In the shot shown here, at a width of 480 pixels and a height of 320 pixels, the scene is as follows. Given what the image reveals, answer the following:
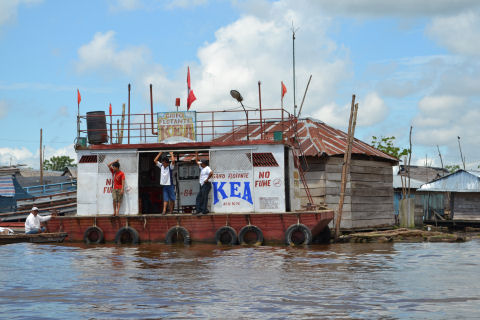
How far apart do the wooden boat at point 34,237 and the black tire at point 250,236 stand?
5754 mm

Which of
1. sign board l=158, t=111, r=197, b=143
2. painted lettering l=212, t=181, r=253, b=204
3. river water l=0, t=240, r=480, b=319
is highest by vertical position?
sign board l=158, t=111, r=197, b=143

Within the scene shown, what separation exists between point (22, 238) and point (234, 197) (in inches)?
267

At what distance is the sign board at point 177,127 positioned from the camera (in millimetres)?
19125

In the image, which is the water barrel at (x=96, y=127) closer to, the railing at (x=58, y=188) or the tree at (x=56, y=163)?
the railing at (x=58, y=188)

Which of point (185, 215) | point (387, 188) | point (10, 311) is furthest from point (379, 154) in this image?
point (10, 311)

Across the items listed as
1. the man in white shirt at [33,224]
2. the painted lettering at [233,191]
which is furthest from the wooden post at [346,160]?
the man in white shirt at [33,224]

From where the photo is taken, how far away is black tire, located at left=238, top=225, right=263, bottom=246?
706 inches

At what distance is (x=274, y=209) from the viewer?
1833 cm

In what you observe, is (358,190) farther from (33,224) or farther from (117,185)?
(33,224)

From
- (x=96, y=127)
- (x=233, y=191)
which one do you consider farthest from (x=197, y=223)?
(x=96, y=127)

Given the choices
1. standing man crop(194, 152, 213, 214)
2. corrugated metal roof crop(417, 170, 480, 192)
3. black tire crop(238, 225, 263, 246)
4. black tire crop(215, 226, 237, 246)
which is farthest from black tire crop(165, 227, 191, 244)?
corrugated metal roof crop(417, 170, 480, 192)

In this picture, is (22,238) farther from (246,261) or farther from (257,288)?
(257,288)

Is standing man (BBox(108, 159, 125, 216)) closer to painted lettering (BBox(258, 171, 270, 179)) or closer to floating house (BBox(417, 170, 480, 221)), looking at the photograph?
painted lettering (BBox(258, 171, 270, 179))

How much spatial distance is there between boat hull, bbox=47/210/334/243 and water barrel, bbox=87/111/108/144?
102 inches
